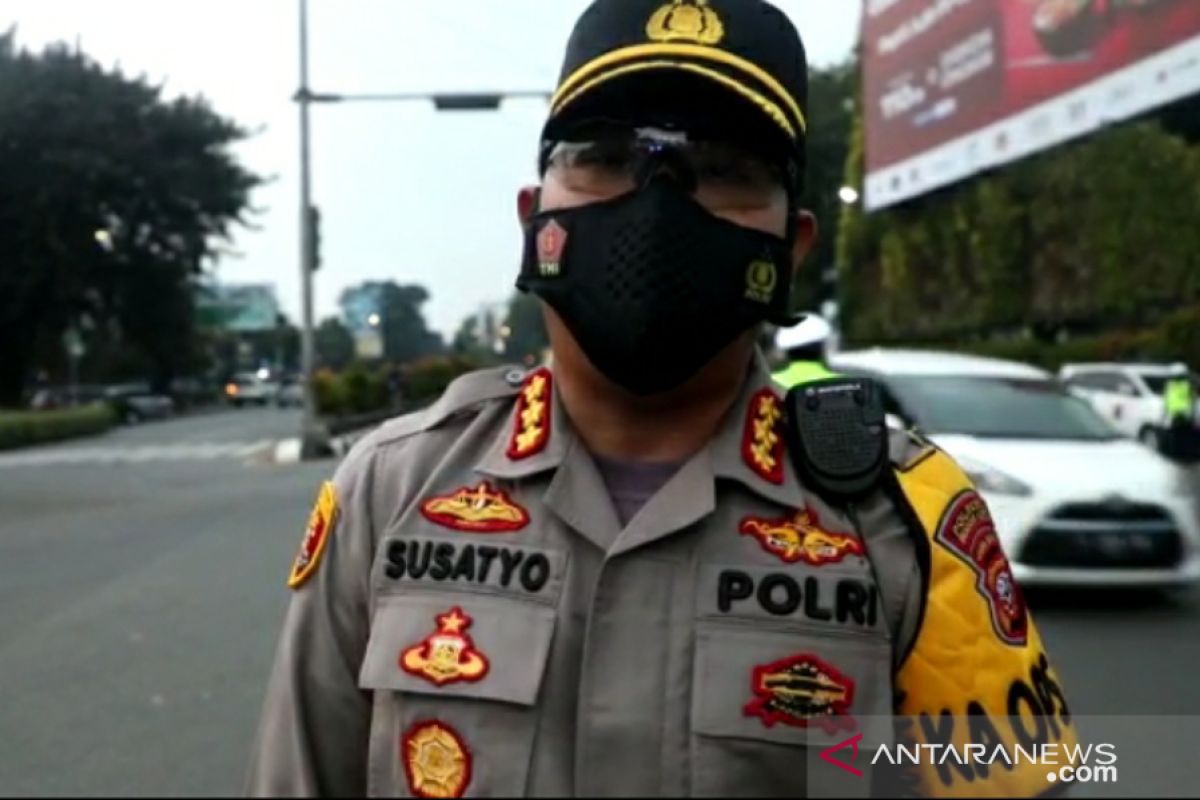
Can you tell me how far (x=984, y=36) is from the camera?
4059cm

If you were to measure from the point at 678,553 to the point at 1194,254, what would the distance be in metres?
34.0

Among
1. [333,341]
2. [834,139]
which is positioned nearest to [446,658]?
[834,139]

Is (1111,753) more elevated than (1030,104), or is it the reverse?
(1030,104)

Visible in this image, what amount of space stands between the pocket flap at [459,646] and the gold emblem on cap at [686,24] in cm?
57

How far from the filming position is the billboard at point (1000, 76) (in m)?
33.2

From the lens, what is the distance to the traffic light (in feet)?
97.0

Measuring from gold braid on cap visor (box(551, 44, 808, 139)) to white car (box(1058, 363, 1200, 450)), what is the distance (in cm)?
2338

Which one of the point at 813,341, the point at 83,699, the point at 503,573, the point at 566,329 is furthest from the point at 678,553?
the point at 813,341

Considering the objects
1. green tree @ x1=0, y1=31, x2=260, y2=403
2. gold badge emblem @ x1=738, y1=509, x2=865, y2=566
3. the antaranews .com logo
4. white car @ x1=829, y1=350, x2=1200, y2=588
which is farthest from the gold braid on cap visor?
green tree @ x1=0, y1=31, x2=260, y2=403

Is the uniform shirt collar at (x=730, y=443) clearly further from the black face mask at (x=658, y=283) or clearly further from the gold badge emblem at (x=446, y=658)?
the gold badge emblem at (x=446, y=658)

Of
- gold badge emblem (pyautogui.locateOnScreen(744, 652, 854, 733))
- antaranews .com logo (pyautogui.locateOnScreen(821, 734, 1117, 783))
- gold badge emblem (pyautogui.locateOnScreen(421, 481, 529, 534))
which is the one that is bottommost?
antaranews .com logo (pyautogui.locateOnScreen(821, 734, 1117, 783))

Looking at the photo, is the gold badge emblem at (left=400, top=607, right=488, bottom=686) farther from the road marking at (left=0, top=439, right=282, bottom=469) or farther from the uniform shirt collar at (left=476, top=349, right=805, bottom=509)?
the road marking at (left=0, top=439, right=282, bottom=469)

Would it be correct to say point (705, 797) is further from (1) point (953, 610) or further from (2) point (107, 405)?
(2) point (107, 405)

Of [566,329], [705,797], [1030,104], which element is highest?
[1030,104]
